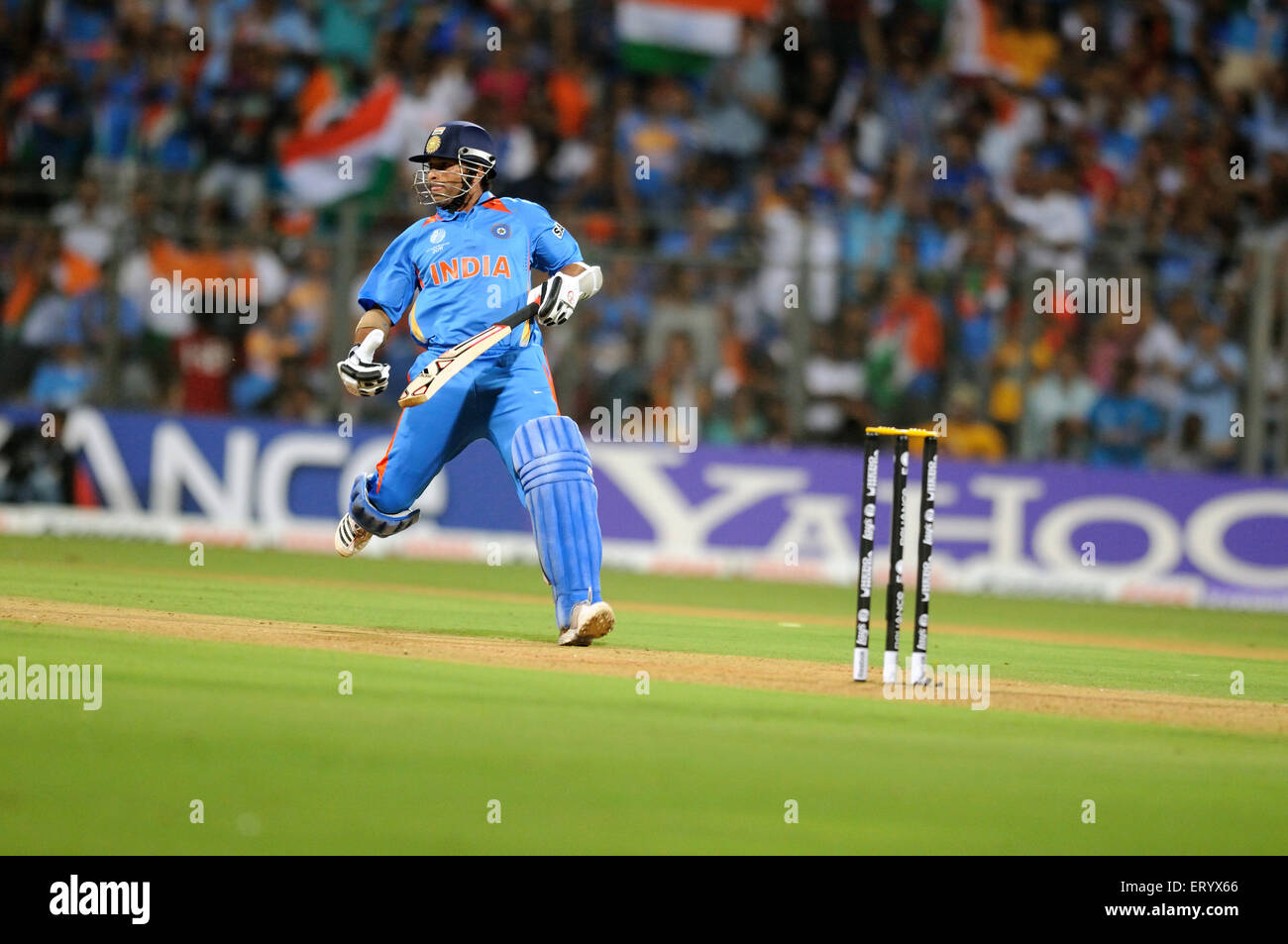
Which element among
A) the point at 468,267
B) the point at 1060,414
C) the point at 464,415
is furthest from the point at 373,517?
the point at 1060,414

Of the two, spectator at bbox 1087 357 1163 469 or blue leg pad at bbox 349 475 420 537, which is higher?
spectator at bbox 1087 357 1163 469

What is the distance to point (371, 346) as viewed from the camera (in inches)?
416

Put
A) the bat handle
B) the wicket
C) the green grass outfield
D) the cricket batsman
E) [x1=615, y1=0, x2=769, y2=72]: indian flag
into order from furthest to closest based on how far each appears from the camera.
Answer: [x1=615, y1=0, x2=769, y2=72]: indian flag, the bat handle, the cricket batsman, the wicket, the green grass outfield

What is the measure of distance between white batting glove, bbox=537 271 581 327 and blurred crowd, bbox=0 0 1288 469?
285 inches

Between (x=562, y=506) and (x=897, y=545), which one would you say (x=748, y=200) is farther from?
(x=897, y=545)

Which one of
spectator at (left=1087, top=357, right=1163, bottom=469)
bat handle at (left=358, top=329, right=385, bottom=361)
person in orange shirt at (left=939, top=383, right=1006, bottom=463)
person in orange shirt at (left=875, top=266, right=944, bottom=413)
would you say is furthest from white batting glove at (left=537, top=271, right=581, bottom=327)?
→ spectator at (left=1087, top=357, right=1163, bottom=469)

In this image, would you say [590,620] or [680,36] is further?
[680,36]

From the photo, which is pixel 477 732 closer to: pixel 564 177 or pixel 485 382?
pixel 485 382

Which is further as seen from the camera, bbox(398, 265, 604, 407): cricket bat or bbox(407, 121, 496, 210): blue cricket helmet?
bbox(407, 121, 496, 210): blue cricket helmet

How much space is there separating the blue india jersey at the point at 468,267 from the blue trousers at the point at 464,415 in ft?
0.44

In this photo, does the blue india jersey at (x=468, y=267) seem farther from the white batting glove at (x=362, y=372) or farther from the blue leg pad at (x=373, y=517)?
the blue leg pad at (x=373, y=517)

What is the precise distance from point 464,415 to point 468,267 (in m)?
0.81

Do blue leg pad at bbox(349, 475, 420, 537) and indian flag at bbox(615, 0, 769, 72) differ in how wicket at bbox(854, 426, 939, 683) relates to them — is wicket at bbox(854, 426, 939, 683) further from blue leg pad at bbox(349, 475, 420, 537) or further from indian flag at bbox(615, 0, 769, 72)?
indian flag at bbox(615, 0, 769, 72)

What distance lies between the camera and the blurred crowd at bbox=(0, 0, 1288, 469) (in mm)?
17734
